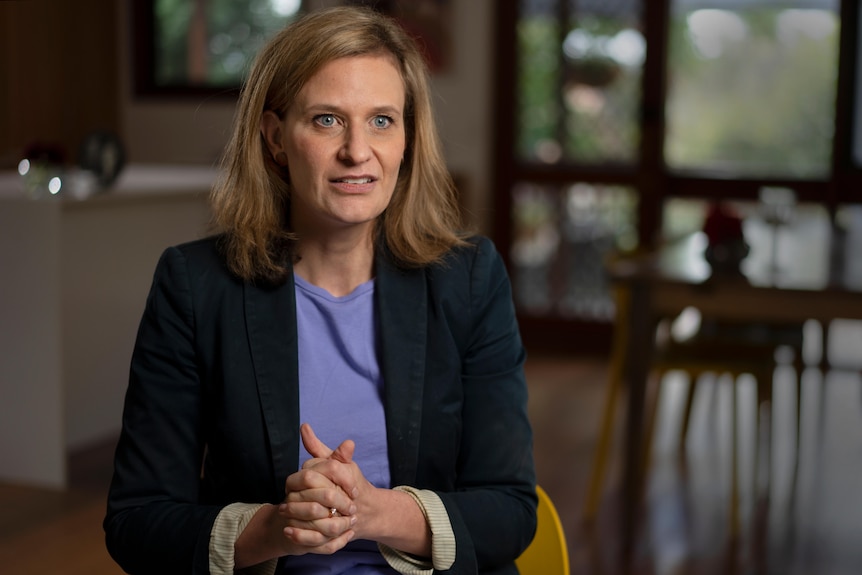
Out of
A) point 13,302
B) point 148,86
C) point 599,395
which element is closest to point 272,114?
point 13,302

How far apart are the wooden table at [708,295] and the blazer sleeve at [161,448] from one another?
5.82ft

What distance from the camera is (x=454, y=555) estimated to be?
4.37 feet

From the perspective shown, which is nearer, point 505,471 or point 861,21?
point 505,471

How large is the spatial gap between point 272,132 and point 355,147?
15 cm

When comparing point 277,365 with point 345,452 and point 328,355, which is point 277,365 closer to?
point 328,355

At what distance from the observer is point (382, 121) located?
142 cm

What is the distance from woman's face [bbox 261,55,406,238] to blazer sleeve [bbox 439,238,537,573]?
0.20m

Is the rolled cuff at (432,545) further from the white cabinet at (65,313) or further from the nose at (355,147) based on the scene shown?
the white cabinet at (65,313)

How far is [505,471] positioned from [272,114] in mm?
548


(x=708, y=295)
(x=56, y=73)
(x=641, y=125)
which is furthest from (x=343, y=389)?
(x=56, y=73)

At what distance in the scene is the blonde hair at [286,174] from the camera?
4.52 ft

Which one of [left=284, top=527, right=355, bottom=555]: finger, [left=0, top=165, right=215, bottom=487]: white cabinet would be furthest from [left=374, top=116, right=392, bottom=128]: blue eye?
[left=0, top=165, right=215, bottom=487]: white cabinet

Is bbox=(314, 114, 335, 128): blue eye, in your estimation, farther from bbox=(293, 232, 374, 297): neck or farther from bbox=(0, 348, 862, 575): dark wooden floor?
bbox=(0, 348, 862, 575): dark wooden floor

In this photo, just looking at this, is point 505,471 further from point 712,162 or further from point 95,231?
point 712,162
